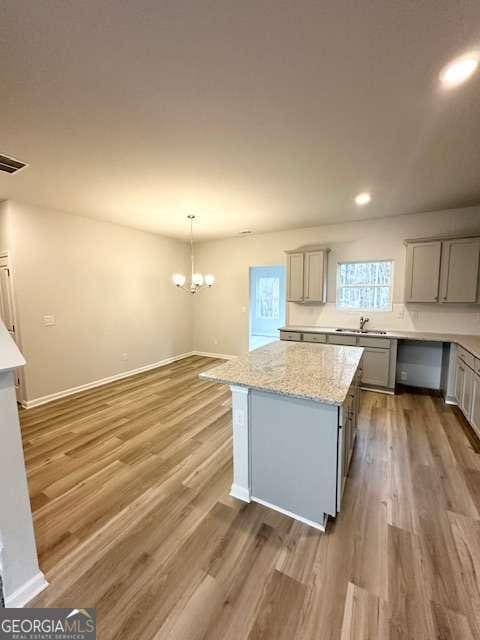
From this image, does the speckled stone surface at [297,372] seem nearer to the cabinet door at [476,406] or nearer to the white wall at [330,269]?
the cabinet door at [476,406]

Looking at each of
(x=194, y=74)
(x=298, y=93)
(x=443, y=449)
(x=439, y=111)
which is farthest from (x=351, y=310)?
(x=194, y=74)

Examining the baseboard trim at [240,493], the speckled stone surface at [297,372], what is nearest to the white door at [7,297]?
the speckled stone surface at [297,372]

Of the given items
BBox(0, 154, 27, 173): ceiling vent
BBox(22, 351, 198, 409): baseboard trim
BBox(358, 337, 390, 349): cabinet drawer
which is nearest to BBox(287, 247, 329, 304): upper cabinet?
BBox(358, 337, 390, 349): cabinet drawer

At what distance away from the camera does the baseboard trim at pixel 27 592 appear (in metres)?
1.30

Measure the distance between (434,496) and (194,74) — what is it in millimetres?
3356

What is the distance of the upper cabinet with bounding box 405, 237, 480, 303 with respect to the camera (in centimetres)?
364

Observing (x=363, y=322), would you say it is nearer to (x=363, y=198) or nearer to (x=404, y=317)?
(x=404, y=317)

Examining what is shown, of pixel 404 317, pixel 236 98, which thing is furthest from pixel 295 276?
pixel 236 98

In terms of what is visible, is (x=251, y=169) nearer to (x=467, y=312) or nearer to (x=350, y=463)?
(x=350, y=463)

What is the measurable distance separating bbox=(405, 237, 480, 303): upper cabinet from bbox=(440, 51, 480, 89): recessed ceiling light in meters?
2.74

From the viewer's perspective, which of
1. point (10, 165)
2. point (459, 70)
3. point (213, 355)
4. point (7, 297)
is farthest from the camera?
point (213, 355)

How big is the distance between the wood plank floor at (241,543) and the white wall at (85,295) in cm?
142

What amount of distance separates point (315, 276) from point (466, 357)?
8.05 ft

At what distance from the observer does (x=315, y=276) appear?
478 cm
